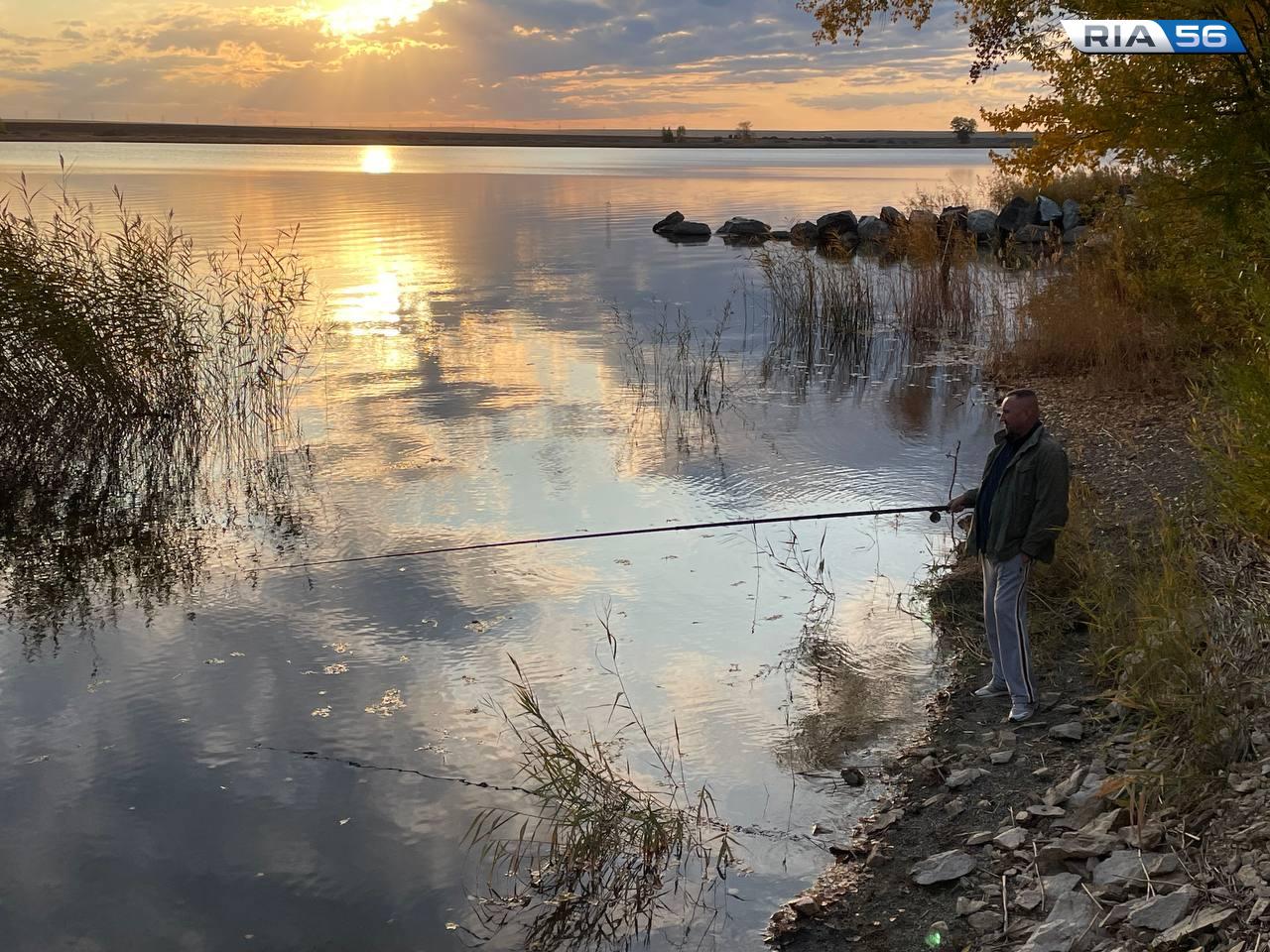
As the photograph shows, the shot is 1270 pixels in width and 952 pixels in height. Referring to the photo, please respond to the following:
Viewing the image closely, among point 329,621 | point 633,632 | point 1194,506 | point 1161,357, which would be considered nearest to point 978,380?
point 1161,357

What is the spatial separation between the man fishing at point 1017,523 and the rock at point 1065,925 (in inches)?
82.6

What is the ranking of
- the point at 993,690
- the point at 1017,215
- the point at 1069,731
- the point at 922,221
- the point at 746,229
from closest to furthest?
1. the point at 1069,731
2. the point at 993,690
3. the point at 922,221
4. the point at 1017,215
5. the point at 746,229

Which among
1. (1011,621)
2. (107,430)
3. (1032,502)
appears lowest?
(1011,621)

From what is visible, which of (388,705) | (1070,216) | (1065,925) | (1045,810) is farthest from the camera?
(1070,216)

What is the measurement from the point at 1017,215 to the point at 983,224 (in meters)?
1.12

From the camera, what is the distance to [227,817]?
6.22 m

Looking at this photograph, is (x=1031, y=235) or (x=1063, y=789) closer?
(x=1063, y=789)

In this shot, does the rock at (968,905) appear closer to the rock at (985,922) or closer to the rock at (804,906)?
the rock at (985,922)

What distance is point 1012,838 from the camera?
17.7 feet

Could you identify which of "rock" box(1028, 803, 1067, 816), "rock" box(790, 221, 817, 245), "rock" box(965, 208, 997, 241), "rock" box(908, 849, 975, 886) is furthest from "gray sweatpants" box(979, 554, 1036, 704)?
"rock" box(790, 221, 817, 245)

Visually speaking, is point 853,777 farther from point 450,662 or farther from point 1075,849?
point 450,662

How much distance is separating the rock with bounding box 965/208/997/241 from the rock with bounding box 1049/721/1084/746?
30.4 m

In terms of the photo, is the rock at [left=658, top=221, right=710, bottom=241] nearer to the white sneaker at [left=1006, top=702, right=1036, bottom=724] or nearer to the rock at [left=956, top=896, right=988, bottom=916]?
the white sneaker at [left=1006, top=702, right=1036, bottom=724]

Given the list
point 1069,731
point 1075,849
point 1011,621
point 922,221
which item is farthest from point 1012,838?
point 922,221
